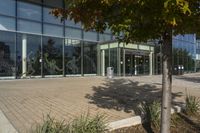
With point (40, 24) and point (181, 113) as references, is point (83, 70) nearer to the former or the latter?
point (40, 24)

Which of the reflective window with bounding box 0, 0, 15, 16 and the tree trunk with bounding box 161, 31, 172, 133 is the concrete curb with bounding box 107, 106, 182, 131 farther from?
the reflective window with bounding box 0, 0, 15, 16

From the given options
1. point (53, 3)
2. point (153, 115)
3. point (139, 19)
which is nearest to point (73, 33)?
point (53, 3)

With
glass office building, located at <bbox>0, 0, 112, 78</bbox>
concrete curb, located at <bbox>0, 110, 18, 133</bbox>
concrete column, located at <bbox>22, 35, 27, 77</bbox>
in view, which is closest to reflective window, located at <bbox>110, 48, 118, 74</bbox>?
glass office building, located at <bbox>0, 0, 112, 78</bbox>

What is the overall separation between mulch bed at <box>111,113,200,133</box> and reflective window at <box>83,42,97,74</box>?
2172cm

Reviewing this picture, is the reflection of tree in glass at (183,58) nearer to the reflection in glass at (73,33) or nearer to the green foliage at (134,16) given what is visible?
the reflection in glass at (73,33)

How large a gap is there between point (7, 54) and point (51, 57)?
162 inches

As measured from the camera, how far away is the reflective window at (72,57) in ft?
96.2

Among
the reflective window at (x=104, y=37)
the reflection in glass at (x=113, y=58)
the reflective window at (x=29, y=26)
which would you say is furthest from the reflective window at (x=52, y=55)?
the reflection in glass at (x=113, y=58)

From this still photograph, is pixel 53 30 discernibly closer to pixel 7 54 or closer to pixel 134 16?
pixel 7 54

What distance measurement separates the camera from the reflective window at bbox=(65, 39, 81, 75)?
96.2ft

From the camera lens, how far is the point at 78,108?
36.1ft

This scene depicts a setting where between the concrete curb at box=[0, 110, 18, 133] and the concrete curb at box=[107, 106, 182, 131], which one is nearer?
the concrete curb at box=[0, 110, 18, 133]

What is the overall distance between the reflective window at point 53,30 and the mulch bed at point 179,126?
19230 mm

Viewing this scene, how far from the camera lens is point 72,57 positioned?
29.9 m
